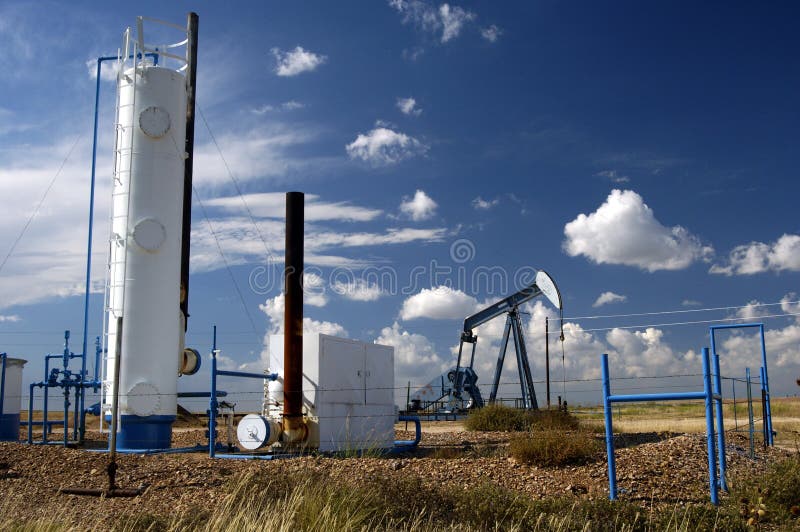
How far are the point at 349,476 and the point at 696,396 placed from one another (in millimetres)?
5286

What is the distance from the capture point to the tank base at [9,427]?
22594 mm

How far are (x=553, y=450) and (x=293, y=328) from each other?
24.5ft

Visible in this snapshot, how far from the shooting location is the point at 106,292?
18.5m

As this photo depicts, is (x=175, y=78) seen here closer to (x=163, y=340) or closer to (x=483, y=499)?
(x=163, y=340)

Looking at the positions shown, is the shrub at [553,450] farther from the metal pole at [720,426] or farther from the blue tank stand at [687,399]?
the metal pole at [720,426]

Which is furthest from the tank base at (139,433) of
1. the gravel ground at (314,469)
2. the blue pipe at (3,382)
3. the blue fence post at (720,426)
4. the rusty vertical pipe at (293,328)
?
the blue fence post at (720,426)

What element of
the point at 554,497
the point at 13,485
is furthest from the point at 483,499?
the point at 13,485

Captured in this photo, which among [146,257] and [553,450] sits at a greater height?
[146,257]

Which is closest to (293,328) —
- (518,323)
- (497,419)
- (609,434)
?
(609,434)

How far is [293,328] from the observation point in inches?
701

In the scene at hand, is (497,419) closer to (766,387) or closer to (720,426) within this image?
(766,387)

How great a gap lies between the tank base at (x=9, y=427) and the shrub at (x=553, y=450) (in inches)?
671

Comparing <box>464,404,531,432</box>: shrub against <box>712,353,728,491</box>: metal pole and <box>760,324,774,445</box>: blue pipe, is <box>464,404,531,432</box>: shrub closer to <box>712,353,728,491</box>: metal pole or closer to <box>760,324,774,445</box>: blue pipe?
<box>760,324,774,445</box>: blue pipe

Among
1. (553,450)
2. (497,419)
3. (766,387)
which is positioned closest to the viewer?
(553,450)
